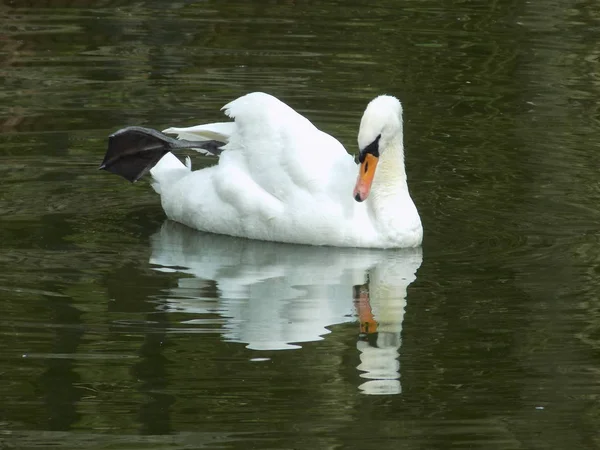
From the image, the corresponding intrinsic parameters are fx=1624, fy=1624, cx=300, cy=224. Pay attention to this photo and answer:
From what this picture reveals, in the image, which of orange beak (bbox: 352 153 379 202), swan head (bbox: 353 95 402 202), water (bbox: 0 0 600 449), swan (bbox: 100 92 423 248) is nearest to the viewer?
water (bbox: 0 0 600 449)

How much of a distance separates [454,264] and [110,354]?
2446 mm

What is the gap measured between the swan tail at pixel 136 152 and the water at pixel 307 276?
252 millimetres

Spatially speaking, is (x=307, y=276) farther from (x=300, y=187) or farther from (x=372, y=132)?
(x=372, y=132)

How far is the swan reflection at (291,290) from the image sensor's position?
800 centimetres

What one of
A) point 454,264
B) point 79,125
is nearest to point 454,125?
point 79,125

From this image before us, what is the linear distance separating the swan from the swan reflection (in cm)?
11

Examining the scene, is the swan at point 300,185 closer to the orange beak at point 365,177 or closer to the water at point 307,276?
the orange beak at point 365,177

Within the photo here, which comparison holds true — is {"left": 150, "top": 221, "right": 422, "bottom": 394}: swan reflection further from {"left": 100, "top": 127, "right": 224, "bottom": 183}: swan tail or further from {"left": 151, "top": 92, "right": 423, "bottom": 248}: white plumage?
{"left": 100, "top": 127, "right": 224, "bottom": 183}: swan tail

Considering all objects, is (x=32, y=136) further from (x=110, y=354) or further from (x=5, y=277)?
(x=110, y=354)

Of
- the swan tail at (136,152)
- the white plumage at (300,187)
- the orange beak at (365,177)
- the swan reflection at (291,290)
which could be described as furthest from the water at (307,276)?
the orange beak at (365,177)

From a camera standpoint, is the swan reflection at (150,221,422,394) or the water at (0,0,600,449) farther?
the swan reflection at (150,221,422,394)

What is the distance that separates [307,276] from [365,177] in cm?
72

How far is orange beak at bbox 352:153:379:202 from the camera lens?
9.36m

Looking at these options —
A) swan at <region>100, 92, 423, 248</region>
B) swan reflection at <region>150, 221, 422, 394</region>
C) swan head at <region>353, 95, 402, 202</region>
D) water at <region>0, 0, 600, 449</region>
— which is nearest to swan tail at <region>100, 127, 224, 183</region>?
water at <region>0, 0, 600, 449</region>
